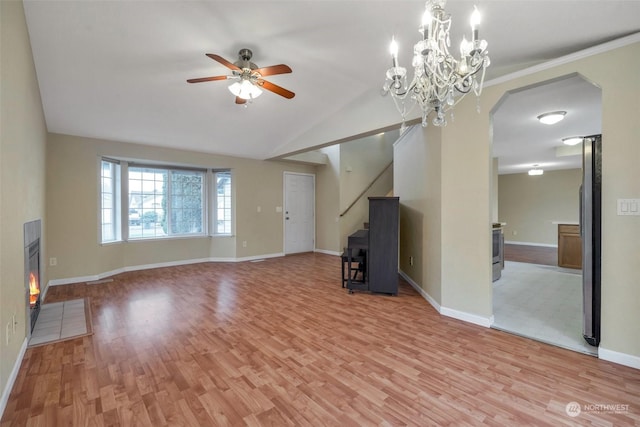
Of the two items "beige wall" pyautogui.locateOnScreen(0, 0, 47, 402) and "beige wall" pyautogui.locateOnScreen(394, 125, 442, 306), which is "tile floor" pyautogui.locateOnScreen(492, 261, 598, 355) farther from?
"beige wall" pyautogui.locateOnScreen(0, 0, 47, 402)

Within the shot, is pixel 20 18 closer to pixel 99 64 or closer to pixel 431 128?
pixel 99 64

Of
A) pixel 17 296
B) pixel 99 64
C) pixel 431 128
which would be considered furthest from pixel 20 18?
pixel 431 128

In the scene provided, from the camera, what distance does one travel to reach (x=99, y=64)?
287 centimetres

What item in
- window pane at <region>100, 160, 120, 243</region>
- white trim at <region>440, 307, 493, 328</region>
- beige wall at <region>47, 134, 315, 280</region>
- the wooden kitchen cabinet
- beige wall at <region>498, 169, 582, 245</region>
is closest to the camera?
white trim at <region>440, 307, 493, 328</region>

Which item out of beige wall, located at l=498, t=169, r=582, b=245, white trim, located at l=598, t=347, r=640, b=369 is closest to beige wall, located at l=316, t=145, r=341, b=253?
white trim, located at l=598, t=347, r=640, b=369

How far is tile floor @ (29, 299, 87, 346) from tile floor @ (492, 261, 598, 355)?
4082 millimetres

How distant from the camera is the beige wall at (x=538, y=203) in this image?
A: 27.6ft

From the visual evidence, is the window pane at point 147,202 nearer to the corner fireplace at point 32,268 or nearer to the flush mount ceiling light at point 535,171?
the corner fireplace at point 32,268

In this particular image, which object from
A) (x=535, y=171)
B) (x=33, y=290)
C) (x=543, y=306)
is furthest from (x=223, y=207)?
(x=535, y=171)

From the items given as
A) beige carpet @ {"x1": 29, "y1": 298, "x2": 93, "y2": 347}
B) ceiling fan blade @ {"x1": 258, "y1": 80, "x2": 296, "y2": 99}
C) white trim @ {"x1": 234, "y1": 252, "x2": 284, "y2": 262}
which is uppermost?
ceiling fan blade @ {"x1": 258, "y1": 80, "x2": 296, "y2": 99}

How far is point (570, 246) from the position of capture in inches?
206

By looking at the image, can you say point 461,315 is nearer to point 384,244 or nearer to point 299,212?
point 384,244

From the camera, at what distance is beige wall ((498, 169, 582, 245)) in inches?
331

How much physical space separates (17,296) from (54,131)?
131 inches
